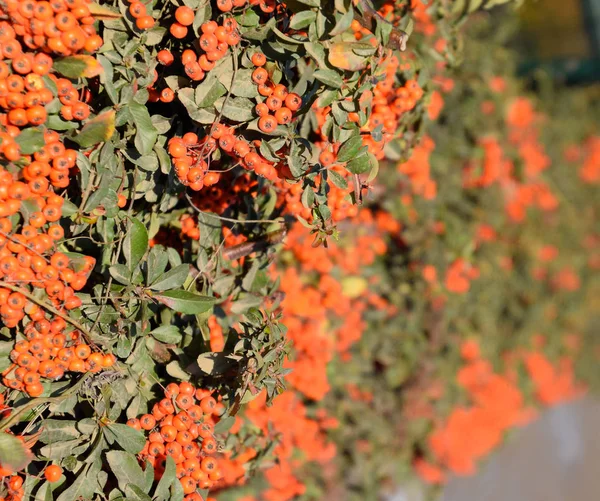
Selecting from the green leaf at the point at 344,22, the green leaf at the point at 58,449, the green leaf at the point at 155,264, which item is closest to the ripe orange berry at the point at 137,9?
the green leaf at the point at 344,22

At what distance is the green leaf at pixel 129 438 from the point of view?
153 cm

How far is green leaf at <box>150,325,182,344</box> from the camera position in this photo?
5.57 ft

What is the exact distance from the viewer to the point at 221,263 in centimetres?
190

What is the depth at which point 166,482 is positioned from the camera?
4.94 feet

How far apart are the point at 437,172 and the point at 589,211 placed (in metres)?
3.03

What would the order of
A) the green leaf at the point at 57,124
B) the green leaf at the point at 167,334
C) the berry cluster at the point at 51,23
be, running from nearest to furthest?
the berry cluster at the point at 51,23
the green leaf at the point at 57,124
the green leaf at the point at 167,334

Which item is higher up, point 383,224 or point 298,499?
point 383,224

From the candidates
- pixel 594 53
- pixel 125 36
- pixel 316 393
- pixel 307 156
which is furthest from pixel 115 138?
pixel 594 53

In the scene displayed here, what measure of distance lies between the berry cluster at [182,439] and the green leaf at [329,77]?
0.90 meters

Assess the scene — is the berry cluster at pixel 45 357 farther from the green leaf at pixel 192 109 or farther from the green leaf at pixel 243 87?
the green leaf at pixel 243 87

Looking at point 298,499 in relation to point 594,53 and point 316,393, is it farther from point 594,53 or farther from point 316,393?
point 594,53

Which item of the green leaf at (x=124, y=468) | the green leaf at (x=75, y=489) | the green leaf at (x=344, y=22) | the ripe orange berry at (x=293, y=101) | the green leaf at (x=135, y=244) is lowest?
the green leaf at (x=75, y=489)

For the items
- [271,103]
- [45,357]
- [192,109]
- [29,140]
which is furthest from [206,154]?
[45,357]

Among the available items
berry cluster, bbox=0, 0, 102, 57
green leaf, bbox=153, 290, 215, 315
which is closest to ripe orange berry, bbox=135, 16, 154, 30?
berry cluster, bbox=0, 0, 102, 57
